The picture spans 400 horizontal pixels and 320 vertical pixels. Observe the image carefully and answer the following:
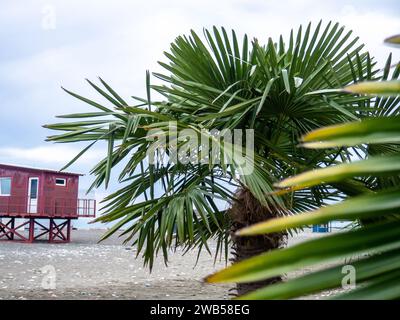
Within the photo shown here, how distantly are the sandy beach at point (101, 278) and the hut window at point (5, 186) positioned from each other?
691 centimetres

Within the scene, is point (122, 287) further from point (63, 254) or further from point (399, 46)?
point (399, 46)

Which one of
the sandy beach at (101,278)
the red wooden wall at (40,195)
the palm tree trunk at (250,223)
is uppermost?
the red wooden wall at (40,195)

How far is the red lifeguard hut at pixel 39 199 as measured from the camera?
22828 millimetres

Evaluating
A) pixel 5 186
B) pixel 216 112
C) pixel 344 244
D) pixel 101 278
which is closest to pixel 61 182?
pixel 5 186

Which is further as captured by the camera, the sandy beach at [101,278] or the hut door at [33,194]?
the hut door at [33,194]

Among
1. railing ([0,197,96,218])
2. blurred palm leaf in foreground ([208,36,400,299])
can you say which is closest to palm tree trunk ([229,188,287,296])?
blurred palm leaf in foreground ([208,36,400,299])

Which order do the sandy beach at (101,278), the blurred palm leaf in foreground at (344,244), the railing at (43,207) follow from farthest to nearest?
the railing at (43,207) < the sandy beach at (101,278) < the blurred palm leaf in foreground at (344,244)

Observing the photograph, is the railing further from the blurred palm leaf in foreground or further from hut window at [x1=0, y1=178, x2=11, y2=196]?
the blurred palm leaf in foreground

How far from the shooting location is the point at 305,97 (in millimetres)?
4004

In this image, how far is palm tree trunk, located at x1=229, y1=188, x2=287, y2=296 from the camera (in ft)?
13.7

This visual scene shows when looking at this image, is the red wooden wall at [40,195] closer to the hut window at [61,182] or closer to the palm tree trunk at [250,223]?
the hut window at [61,182]

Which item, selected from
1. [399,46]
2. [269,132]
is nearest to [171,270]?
[269,132]

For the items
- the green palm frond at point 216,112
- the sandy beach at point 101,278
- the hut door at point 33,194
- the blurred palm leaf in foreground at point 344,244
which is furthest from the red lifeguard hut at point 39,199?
the blurred palm leaf in foreground at point 344,244

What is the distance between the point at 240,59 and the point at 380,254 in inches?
146
